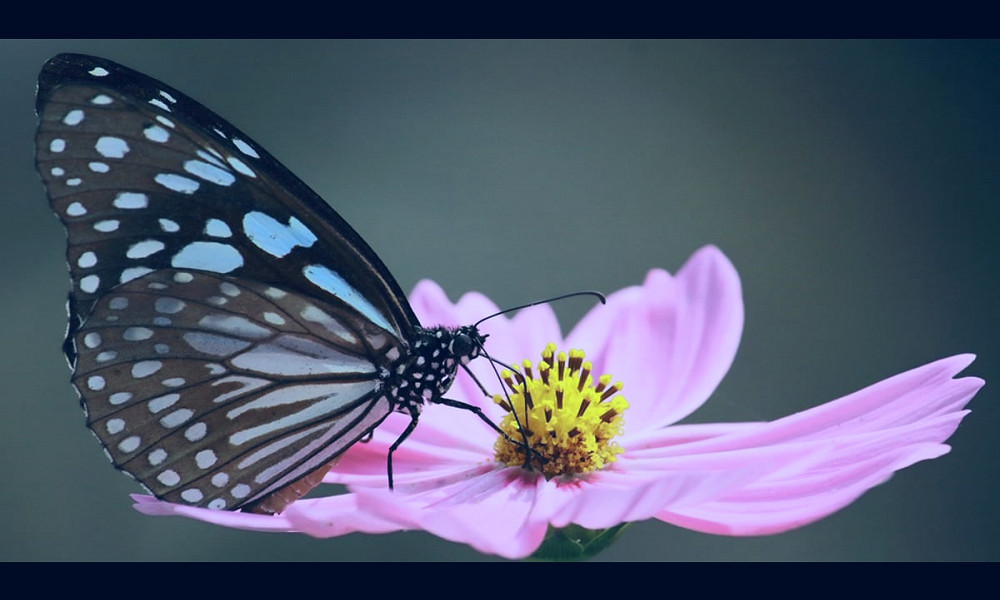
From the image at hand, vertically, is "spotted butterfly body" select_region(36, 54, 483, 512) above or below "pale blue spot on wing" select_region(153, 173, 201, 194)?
below

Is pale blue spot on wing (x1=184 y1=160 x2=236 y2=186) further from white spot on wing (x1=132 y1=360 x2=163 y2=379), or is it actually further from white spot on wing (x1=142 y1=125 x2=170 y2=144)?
white spot on wing (x1=132 y1=360 x2=163 y2=379)

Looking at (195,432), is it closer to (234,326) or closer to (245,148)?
(234,326)

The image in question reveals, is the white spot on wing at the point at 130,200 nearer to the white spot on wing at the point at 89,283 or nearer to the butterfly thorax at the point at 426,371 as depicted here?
the white spot on wing at the point at 89,283

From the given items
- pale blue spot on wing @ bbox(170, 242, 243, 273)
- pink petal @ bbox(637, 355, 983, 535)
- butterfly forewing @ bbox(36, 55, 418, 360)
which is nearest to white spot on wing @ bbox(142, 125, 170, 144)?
butterfly forewing @ bbox(36, 55, 418, 360)

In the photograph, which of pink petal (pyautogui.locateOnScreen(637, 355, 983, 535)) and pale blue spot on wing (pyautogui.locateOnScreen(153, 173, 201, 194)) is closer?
pink petal (pyautogui.locateOnScreen(637, 355, 983, 535))

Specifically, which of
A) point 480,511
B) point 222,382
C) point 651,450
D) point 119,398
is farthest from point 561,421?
point 119,398
